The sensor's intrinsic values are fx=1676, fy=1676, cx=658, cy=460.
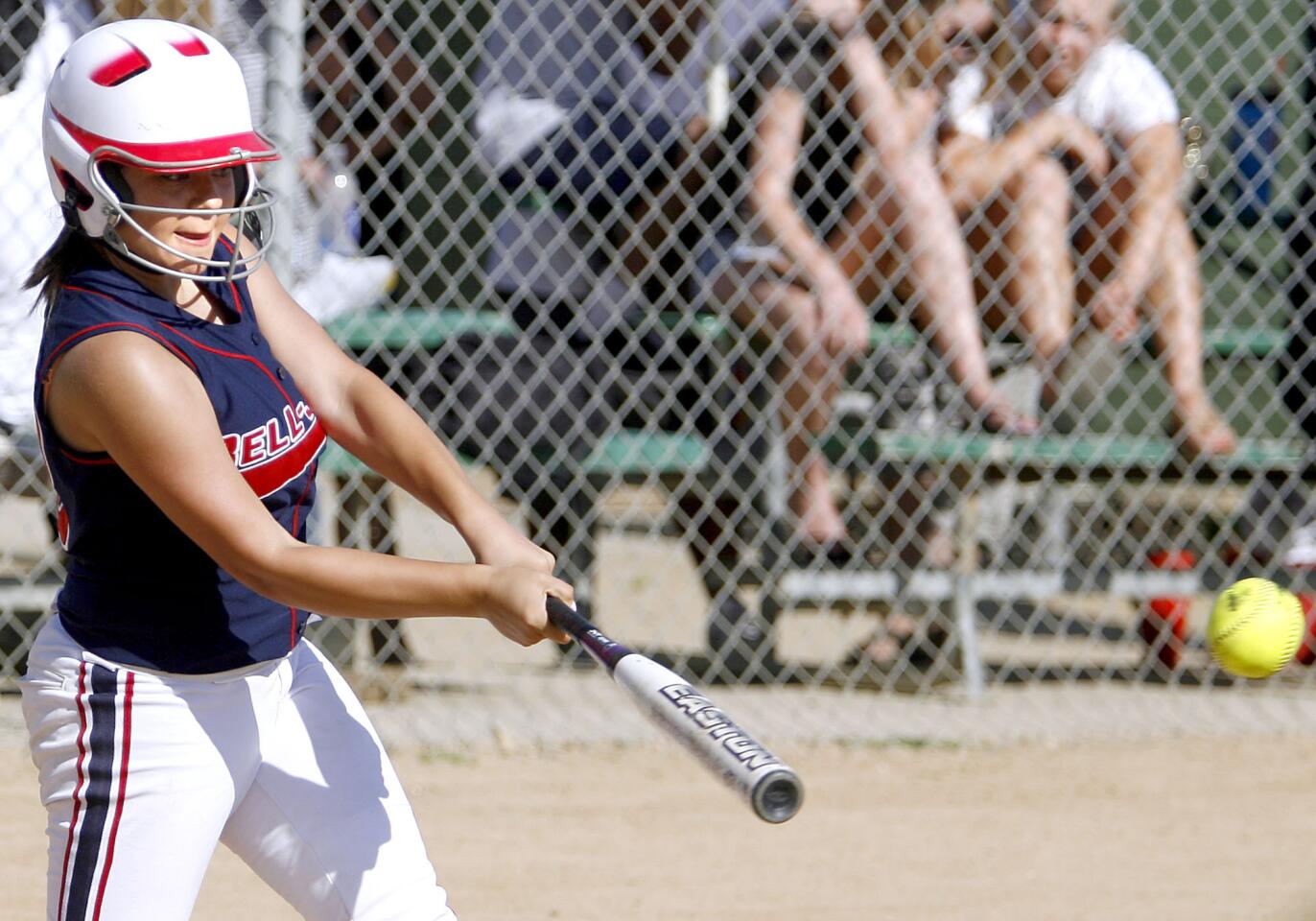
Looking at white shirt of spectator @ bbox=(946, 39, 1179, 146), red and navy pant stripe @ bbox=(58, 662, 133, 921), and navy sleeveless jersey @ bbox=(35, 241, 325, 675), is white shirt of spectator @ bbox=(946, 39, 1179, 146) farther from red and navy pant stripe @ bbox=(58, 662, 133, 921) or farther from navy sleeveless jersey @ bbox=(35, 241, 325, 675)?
red and navy pant stripe @ bbox=(58, 662, 133, 921)

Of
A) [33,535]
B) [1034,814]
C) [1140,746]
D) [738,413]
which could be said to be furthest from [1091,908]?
[33,535]

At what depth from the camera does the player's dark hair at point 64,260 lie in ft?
6.91

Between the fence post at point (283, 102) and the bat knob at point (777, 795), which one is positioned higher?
the bat knob at point (777, 795)

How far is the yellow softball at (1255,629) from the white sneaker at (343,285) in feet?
7.98

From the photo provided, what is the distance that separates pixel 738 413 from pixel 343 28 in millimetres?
1563

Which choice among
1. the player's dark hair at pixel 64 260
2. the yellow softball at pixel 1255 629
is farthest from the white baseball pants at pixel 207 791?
the yellow softball at pixel 1255 629

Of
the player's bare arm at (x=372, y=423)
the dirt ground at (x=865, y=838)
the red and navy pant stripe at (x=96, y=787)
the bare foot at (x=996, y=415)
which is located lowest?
the dirt ground at (x=865, y=838)

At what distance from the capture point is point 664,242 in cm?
480

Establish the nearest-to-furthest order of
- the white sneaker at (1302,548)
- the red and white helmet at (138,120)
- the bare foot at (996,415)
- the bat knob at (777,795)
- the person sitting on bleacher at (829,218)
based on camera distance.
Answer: the bat knob at (777,795) < the red and white helmet at (138,120) < the person sitting on bleacher at (829,218) < the bare foot at (996,415) < the white sneaker at (1302,548)

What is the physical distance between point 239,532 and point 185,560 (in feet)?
0.77

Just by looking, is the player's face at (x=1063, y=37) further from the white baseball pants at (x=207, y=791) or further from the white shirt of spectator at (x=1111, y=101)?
the white baseball pants at (x=207, y=791)

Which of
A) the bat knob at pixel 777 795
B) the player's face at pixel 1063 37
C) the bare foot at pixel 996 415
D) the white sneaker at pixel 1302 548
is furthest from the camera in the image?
the white sneaker at pixel 1302 548

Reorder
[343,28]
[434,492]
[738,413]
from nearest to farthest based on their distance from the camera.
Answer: [434,492] < [343,28] < [738,413]

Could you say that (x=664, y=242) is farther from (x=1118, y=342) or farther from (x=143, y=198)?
(x=143, y=198)
